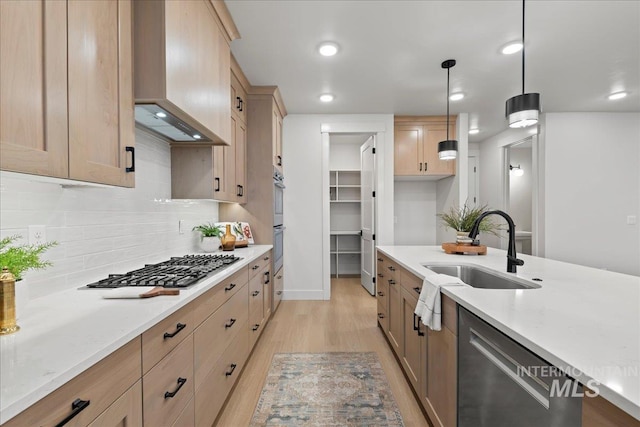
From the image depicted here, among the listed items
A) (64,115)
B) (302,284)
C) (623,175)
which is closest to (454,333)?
(64,115)

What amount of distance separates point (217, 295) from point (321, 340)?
1606 mm

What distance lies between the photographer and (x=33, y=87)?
0.87 meters

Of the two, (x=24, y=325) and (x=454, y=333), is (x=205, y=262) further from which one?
(x=454, y=333)

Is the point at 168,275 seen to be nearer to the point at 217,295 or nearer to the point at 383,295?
the point at 217,295

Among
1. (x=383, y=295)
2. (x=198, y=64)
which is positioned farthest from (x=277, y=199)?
(x=198, y=64)

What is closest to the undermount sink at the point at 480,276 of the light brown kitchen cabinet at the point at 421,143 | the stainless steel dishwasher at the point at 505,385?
the stainless steel dishwasher at the point at 505,385

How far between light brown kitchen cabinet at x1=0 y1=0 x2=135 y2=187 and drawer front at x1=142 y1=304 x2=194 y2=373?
59cm

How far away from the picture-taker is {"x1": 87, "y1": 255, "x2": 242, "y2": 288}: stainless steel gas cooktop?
4.59 ft

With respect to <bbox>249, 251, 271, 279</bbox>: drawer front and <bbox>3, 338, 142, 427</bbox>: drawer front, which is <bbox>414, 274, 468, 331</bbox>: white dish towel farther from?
<bbox>249, 251, 271, 279</bbox>: drawer front

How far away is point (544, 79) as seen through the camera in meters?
3.31

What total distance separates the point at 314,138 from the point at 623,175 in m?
4.59

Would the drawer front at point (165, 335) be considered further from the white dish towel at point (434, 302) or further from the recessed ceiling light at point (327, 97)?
the recessed ceiling light at point (327, 97)

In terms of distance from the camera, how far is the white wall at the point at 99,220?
3.85ft

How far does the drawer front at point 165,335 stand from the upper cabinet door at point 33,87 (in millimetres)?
606
